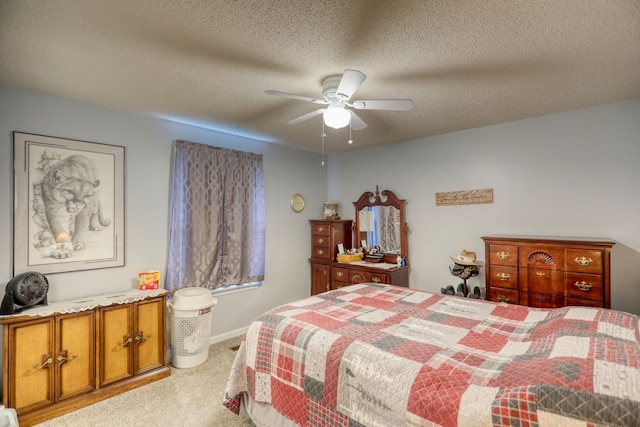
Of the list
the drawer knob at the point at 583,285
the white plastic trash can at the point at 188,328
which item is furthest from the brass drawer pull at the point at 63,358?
the drawer knob at the point at 583,285

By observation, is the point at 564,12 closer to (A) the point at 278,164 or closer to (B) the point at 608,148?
(B) the point at 608,148

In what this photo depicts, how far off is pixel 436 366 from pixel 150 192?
9.93 ft

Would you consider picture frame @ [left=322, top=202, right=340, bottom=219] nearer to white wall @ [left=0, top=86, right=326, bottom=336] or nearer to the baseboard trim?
white wall @ [left=0, top=86, right=326, bottom=336]

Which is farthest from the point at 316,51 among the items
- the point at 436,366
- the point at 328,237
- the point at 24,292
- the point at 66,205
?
the point at 328,237

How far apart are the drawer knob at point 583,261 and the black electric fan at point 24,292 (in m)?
4.37

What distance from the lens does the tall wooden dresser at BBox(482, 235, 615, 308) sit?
8.25ft

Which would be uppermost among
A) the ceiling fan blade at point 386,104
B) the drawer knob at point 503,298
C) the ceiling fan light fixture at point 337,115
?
the ceiling fan blade at point 386,104

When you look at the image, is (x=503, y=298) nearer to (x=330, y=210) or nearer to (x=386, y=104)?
(x=386, y=104)

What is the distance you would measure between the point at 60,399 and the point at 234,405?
1376mm

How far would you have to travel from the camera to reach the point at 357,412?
1480 millimetres

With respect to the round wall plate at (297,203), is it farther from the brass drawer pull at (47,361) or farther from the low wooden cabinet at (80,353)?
the brass drawer pull at (47,361)

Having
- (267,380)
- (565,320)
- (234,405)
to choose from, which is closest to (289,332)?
(267,380)

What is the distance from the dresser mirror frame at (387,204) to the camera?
162 inches

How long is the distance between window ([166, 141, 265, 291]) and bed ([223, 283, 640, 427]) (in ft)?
5.34
